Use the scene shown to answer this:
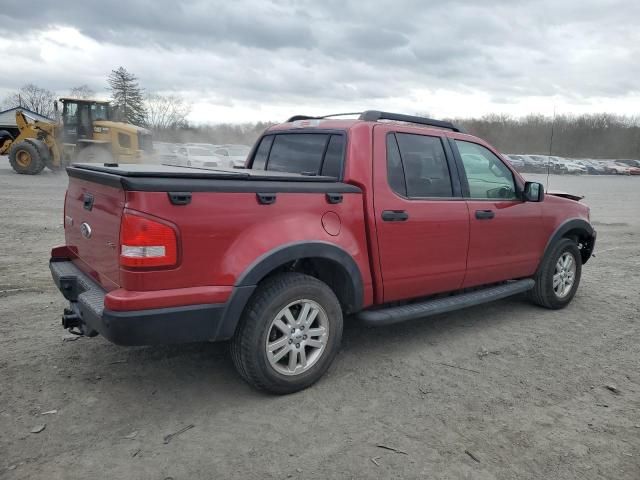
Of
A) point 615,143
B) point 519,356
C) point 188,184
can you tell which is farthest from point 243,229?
point 615,143

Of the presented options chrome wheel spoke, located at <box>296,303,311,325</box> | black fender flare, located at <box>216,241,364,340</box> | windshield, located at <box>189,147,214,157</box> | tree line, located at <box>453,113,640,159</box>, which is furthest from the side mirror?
tree line, located at <box>453,113,640,159</box>

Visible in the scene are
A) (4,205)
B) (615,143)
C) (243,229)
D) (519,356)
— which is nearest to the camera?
(243,229)

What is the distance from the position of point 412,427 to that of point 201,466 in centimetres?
124

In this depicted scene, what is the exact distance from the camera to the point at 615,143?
230 feet

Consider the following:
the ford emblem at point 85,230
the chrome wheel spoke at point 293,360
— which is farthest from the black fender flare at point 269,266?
the ford emblem at point 85,230

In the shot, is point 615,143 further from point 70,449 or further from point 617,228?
point 70,449

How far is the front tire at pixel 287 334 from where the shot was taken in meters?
3.31

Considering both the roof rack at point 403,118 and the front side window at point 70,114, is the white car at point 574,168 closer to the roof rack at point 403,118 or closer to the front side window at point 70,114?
the front side window at point 70,114

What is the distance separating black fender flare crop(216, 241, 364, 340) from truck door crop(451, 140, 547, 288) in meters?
1.42

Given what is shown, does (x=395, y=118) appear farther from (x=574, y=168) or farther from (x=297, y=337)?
(x=574, y=168)

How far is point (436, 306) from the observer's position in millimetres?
4273

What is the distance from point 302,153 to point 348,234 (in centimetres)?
106

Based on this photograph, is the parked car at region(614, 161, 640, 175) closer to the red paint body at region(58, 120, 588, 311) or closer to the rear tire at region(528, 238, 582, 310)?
the rear tire at region(528, 238, 582, 310)

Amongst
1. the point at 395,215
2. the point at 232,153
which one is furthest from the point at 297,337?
the point at 232,153
